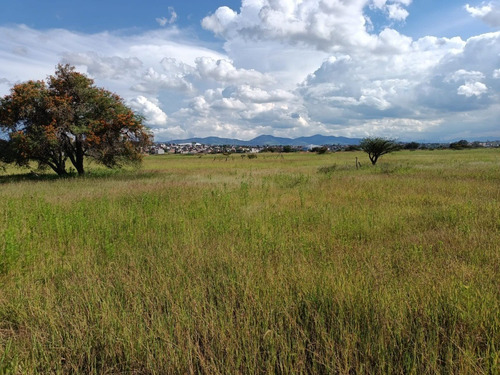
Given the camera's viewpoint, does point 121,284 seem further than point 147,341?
Yes

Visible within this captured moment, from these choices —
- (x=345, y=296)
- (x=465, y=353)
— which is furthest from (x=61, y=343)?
(x=465, y=353)

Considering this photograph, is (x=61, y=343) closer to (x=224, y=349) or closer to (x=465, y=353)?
(x=224, y=349)

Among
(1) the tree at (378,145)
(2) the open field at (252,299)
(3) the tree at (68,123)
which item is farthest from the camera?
(1) the tree at (378,145)

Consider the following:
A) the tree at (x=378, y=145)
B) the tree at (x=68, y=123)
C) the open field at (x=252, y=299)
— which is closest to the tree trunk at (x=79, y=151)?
the tree at (x=68, y=123)

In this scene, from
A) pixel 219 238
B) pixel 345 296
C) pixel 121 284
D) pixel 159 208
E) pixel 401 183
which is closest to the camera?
pixel 345 296

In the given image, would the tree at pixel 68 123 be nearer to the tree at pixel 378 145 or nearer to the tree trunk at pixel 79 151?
the tree trunk at pixel 79 151

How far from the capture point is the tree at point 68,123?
740 inches

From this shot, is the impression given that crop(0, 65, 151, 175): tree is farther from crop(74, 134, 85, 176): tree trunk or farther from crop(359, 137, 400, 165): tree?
crop(359, 137, 400, 165): tree

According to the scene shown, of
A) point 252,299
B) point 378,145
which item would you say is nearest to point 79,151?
point 252,299

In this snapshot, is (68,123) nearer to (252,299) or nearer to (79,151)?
(79,151)

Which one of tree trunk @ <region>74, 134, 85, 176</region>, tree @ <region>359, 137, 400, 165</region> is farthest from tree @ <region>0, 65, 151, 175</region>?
tree @ <region>359, 137, 400, 165</region>

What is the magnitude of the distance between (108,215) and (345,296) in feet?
23.9

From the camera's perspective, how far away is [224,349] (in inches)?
106

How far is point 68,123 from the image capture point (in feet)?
64.3
